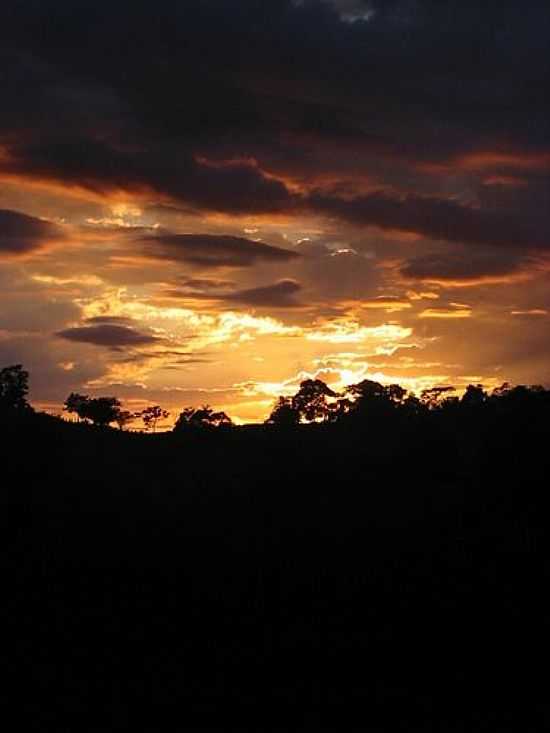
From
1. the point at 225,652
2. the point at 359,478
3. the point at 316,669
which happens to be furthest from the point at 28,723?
the point at 359,478

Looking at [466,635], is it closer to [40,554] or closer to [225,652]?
[225,652]

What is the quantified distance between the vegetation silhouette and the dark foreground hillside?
0.38ft

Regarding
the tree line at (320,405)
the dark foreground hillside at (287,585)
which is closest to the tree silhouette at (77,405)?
the tree line at (320,405)

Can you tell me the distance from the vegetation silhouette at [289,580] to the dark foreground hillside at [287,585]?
0.12 metres

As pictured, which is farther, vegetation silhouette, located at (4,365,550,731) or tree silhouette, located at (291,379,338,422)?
tree silhouette, located at (291,379,338,422)

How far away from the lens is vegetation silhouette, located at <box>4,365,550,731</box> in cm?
3139

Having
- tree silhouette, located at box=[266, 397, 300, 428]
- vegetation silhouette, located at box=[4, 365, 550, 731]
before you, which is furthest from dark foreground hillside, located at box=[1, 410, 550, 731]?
tree silhouette, located at box=[266, 397, 300, 428]

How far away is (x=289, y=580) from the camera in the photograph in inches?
1640

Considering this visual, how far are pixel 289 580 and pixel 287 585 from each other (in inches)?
25.1

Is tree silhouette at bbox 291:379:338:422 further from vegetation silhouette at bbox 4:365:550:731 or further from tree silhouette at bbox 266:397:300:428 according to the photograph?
vegetation silhouette at bbox 4:365:550:731

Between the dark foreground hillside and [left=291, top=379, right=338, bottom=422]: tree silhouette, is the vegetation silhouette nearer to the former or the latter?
the dark foreground hillside

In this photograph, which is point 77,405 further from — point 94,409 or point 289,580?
point 289,580

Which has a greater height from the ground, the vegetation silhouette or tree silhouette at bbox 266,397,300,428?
tree silhouette at bbox 266,397,300,428

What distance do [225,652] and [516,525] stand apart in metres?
20.0
